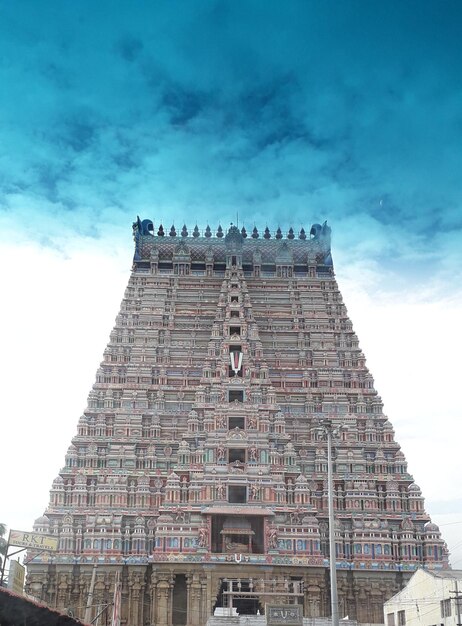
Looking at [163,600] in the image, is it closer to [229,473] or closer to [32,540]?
[229,473]

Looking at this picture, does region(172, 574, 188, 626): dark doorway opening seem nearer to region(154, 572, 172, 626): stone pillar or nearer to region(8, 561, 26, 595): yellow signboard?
region(154, 572, 172, 626): stone pillar

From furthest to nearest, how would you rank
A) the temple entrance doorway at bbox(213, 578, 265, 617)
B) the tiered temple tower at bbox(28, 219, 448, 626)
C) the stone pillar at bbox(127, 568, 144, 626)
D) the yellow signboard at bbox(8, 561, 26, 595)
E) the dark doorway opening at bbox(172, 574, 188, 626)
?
the tiered temple tower at bbox(28, 219, 448, 626), the stone pillar at bbox(127, 568, 144, 626), the dark doorway opening at bbox(172, 574, 188, 626), the temple entrance doorway at bbox(213, 578, 265, 617), the yellow signboard at bbox(8, 561, 26, 595)

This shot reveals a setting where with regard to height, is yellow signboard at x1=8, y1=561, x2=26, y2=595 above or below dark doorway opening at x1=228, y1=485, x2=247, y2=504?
below

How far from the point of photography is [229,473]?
7250 centimetres

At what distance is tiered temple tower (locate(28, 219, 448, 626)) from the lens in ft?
227

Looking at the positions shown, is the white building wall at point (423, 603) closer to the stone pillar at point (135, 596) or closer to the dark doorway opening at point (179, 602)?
the dark doorway opening at point (179, 602)

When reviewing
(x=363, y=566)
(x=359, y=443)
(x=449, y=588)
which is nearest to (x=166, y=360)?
(x=359, y=443)

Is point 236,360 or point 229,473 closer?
point 229,473

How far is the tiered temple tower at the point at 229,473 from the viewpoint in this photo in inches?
2719

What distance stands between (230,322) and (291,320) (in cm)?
977

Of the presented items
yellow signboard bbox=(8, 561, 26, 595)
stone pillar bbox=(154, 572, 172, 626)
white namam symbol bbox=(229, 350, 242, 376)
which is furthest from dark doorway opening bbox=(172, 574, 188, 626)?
yellow signboard bbox=(8, 561, 26, 595)

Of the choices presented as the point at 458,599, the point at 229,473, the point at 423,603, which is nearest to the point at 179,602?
the point at 229,473

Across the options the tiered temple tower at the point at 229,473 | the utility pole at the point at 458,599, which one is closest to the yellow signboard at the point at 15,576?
the tiered temple tower at the point at 229,473

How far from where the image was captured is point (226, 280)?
92.5m
